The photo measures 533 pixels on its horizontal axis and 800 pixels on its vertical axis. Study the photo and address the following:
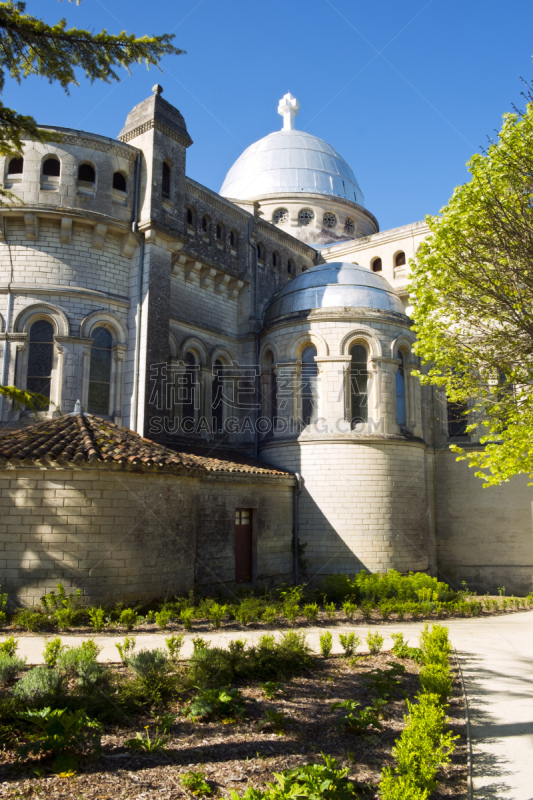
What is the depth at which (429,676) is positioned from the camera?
7.94m

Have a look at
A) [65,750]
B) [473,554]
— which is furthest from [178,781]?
[473,554]

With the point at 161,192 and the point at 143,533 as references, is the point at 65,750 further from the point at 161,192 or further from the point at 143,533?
the point at 161,192

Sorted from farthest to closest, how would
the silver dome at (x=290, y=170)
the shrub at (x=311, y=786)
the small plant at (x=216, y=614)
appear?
the silver dome at (x=290, y=170)
the small plant at (x=216, y=614)
the shrub at (x=311, y=786)

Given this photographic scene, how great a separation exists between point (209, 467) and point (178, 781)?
11129 millimetres

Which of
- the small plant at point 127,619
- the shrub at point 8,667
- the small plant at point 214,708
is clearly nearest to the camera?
the small plant at point 214,708

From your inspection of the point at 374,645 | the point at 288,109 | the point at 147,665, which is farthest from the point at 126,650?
the point at 288,109

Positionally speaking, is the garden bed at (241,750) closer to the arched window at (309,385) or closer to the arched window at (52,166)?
the arched window at (309,385)

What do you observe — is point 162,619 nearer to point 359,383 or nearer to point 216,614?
point 216,614

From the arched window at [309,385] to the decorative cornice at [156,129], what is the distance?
26.3ft

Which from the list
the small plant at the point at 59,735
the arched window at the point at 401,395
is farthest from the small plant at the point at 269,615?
the arched window at the point at 401,395

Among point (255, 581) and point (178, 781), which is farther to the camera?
point (255, 581)

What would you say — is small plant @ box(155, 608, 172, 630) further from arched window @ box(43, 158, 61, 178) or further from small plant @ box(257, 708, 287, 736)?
arched window @ box(43, 158, 61, 178)

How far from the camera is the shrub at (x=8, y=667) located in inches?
306

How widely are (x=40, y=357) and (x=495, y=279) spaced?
1228 centimetres
